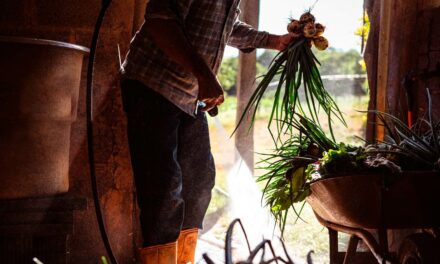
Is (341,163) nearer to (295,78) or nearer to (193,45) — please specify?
(295,78)

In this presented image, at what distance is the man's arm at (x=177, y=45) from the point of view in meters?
2.33

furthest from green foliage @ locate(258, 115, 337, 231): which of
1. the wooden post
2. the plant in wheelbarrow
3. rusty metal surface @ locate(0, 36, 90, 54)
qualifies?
the wooden post

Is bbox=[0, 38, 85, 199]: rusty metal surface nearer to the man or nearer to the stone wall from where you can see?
the man

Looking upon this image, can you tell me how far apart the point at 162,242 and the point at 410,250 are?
109 cm

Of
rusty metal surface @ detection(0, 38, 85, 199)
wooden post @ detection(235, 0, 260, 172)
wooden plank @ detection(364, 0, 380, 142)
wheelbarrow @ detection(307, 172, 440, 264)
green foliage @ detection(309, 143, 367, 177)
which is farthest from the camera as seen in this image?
wooden post @ detection(235, 0, 260, 172)

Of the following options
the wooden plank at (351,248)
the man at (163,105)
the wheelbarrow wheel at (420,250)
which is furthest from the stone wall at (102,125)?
the wheelbarrow wheel at (420,250)

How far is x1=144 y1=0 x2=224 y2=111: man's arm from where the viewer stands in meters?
2.33

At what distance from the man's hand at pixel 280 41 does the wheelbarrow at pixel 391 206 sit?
86cm

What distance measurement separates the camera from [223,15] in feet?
8.48

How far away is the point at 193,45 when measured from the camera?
8.32 feet

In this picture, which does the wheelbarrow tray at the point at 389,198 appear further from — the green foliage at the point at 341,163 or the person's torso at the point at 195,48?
the person's torso at the point at 195,48

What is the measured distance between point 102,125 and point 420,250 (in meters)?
2.09

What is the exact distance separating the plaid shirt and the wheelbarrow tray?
77 cm

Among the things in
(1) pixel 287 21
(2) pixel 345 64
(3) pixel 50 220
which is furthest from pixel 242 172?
(2) pixel 345 64
